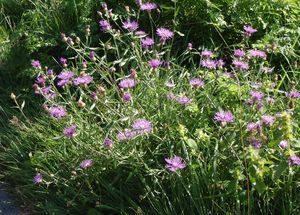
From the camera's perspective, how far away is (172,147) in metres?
2.78

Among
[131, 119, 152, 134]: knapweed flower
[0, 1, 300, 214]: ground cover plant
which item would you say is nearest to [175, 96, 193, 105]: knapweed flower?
[0, 1, 300, 214]: ground cover plant

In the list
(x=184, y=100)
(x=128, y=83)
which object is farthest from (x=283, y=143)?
(x=128, y=83)

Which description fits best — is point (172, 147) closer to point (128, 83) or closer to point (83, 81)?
point (128, 83)

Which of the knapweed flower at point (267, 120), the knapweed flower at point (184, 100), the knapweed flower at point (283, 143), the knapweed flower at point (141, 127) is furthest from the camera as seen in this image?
the knapweed flower at point (184, 100)

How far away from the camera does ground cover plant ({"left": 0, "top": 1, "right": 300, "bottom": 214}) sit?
2494 millimetres

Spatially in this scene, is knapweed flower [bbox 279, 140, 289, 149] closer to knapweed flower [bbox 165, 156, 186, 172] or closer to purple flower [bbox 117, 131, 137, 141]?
knapweed flower [bbox 165, 156, 186, 172]

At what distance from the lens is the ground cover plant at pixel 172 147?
2494 millimetres

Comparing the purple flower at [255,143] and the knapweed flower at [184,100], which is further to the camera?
the knapweed flower at [184,100]

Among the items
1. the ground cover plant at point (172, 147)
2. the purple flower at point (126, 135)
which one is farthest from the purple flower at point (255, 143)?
the purple flower at point (126, 135)

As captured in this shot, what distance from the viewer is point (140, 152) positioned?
9.19 ft

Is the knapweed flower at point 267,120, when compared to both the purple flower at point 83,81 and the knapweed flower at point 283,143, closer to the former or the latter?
the knapweed flower at point 283,143

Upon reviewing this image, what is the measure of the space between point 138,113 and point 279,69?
133 centimetres

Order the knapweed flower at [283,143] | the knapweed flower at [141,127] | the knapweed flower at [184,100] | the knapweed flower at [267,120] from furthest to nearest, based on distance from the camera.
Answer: the knapweed flower at [184,100], the knapweed flower at [141,127], the knapweed flower at [267,120], the knapweed flower at [283,143]

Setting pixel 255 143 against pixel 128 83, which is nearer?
pixel 255 143
